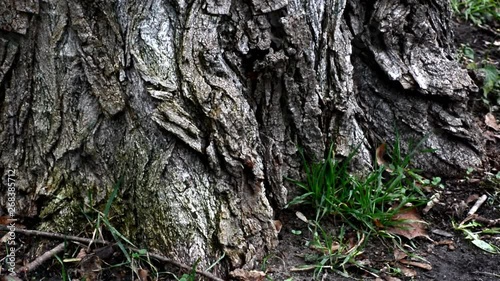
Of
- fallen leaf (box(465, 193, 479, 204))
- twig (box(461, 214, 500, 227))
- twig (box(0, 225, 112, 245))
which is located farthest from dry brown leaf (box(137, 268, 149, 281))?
fallen leaf (box(465, 193, 479, 204))

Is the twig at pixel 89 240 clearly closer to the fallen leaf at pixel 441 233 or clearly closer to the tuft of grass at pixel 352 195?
the tuft of grass at pixel 352 195

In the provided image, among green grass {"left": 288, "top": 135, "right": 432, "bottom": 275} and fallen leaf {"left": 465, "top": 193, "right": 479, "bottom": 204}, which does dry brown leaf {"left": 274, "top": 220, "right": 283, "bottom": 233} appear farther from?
fallen leaf {"left": 465, "top": 193, "right": 479, "bottom": 204}

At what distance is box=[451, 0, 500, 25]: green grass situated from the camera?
4883 mm

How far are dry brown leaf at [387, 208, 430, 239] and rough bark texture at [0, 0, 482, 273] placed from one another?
49 cm

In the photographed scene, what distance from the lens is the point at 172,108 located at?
2.76m

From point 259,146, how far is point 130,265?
0.75m

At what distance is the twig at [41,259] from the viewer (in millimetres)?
2869

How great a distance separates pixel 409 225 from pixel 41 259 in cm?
165

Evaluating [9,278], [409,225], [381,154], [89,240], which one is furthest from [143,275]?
[381,154]

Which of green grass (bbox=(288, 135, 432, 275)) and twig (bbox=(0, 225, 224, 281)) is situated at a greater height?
green grass (bbox=(288, 135, 432, 275))

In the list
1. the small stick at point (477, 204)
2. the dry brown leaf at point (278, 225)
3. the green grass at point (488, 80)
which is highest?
the green grass at point (488, 80)

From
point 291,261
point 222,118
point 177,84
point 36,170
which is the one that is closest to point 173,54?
point 177,84

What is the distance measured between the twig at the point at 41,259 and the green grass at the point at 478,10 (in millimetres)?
3272

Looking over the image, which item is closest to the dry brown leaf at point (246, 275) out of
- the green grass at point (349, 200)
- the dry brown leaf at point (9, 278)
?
the green grass at point (349, 200)
